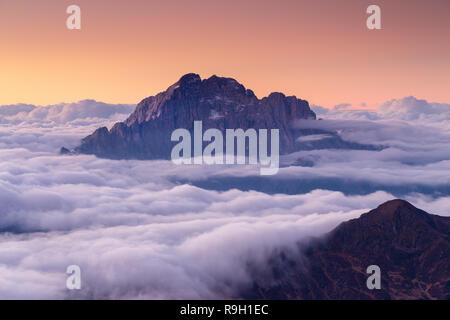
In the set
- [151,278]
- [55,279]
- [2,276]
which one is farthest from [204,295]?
[2,276]
